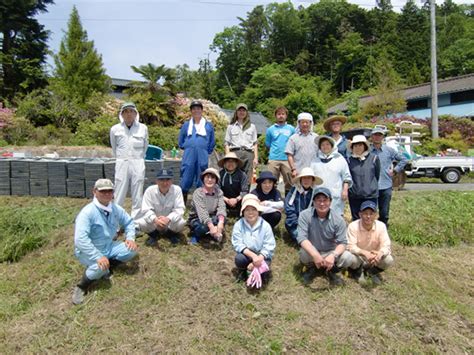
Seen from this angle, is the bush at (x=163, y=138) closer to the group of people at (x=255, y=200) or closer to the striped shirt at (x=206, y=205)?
the group of people at (x=255, y=200)

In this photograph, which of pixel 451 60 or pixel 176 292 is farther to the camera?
pixel 451 60

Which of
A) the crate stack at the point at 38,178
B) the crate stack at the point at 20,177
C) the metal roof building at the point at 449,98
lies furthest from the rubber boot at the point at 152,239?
the metal roof building at the point at 449,98

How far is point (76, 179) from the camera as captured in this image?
7.75 m

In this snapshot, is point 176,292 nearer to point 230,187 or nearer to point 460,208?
point 230,187

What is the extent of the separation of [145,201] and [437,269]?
163 inches

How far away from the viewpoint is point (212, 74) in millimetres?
61594

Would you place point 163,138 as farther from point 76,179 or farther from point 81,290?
point 81,290

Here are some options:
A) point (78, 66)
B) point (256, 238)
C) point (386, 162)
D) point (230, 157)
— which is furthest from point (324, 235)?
point (78, 66)

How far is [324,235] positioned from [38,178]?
6136 mm

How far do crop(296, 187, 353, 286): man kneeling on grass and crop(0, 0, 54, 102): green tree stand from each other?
22.1 meters

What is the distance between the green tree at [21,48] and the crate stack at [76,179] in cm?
1692

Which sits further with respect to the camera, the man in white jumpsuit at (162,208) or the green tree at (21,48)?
the green tree at (21,48)

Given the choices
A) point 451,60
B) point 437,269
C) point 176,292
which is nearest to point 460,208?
point 437,269

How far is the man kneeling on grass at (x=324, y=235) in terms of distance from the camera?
14.0 feet
